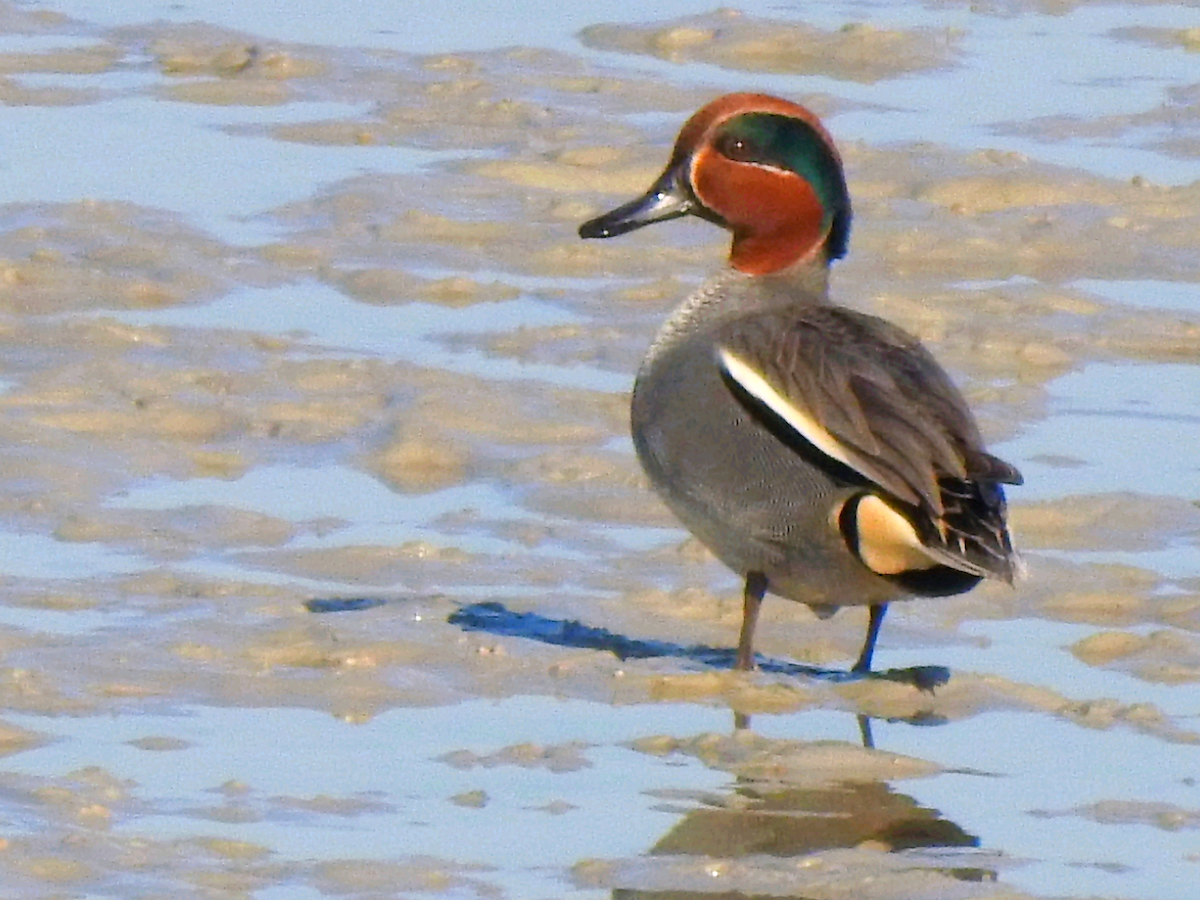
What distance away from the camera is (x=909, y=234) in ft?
34.5

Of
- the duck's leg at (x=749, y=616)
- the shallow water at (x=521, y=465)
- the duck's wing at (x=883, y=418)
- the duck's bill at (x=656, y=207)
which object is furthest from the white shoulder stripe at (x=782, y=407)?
the duck's bill at (x=656, y=207)

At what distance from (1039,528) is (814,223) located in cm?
104

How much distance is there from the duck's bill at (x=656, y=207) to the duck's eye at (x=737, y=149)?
0.16m

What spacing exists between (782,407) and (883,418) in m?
0.22

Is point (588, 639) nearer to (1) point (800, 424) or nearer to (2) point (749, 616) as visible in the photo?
(2) point (749, 616)

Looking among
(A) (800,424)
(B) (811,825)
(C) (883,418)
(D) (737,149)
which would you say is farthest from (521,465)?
(B) (811,825)

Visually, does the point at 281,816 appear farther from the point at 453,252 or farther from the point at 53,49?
the point at 53,49

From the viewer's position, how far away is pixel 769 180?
24.3 feet

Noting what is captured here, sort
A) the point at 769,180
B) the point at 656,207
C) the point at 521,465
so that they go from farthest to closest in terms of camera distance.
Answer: the point at 521,465, the point at 656,207, the point at 769,180

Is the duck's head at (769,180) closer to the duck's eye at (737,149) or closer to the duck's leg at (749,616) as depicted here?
the duck's eye at (737,149)

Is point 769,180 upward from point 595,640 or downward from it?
upward

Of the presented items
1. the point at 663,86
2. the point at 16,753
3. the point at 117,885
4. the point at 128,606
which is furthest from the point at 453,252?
the point at 117,885

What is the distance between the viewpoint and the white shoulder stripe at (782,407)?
22.0 feet

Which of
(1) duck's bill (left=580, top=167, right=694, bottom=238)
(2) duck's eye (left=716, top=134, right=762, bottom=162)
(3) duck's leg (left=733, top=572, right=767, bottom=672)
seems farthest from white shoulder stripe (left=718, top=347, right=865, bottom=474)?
(1) duck's bill (left=580, top=167, right=694, bottom=238)
